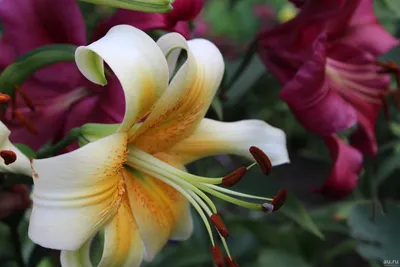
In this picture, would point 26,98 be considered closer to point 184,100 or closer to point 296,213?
point 184,100

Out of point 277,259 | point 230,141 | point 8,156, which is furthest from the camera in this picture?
point 277,259

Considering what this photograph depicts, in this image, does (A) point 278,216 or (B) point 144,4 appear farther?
(A) point 278,216

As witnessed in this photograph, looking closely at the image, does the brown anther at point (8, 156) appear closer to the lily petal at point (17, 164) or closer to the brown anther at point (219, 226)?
the lily petal at point (17, 164)

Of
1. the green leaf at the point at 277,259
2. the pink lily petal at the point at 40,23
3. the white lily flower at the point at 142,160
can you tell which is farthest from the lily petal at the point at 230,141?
the green leaf at the point at 277,259

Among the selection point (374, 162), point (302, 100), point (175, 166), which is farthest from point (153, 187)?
point (374, 162)

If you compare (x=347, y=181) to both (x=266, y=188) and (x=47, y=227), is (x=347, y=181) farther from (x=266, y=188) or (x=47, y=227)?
(x=47, y=227)

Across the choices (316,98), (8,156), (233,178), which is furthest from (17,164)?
(316,98)

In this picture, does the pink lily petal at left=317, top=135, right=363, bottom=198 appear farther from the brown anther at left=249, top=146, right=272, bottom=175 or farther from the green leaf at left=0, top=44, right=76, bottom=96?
the green leaf at left=0, top=44, right=76, bottom=96

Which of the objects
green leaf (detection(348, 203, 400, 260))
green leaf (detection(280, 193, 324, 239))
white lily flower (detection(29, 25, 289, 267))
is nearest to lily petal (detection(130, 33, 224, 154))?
white lily flower (detection(29, 25, 289, 267))
